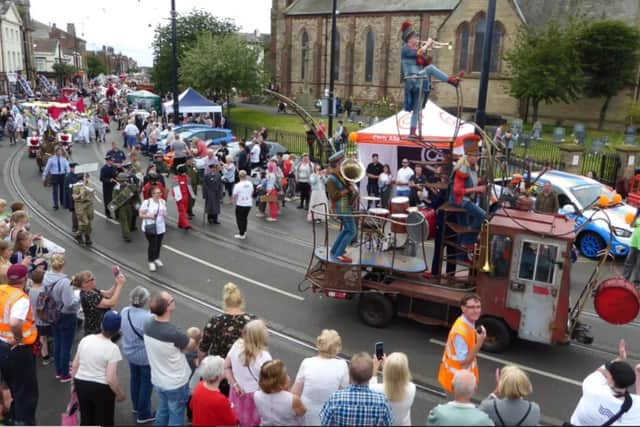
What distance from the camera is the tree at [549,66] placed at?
35406 mm

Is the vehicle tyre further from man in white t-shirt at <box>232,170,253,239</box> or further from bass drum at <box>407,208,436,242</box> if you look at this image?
man in white t-shirt at <box>232,170,253,239</box>

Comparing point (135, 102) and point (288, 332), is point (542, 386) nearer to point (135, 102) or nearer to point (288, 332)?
point (288, 332)

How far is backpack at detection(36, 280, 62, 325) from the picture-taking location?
704 cm

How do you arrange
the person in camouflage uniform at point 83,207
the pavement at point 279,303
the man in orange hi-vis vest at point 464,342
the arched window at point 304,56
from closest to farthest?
1. the man in orange hi-vis vest at point 464,342
2. the pavement at point 279,303
3. the person in camouflage uniform at point 83,207
4. the arched window at point 304,56

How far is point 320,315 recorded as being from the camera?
→ 993cm

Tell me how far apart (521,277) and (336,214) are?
3.02 m

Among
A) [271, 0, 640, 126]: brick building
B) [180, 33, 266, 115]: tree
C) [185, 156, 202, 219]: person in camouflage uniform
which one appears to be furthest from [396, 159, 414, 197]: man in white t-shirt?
[271, 0, 640, 126]: brick building

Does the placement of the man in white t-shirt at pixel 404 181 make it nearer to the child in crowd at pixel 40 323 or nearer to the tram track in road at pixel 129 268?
the tram track in road at pixel 129 268

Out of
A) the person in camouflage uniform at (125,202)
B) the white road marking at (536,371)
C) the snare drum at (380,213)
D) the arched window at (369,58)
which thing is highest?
the arched window at (369,58)

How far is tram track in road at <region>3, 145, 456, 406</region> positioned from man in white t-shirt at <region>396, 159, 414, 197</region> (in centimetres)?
691

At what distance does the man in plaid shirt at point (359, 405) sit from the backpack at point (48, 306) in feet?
13.8

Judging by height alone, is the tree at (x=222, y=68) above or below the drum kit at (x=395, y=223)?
above

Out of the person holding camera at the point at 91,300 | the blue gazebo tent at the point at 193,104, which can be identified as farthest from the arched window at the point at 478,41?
the person holding camera at the point at 91,300

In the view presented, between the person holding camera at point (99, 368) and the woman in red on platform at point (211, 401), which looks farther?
the person holding camera at point (99, 368)
